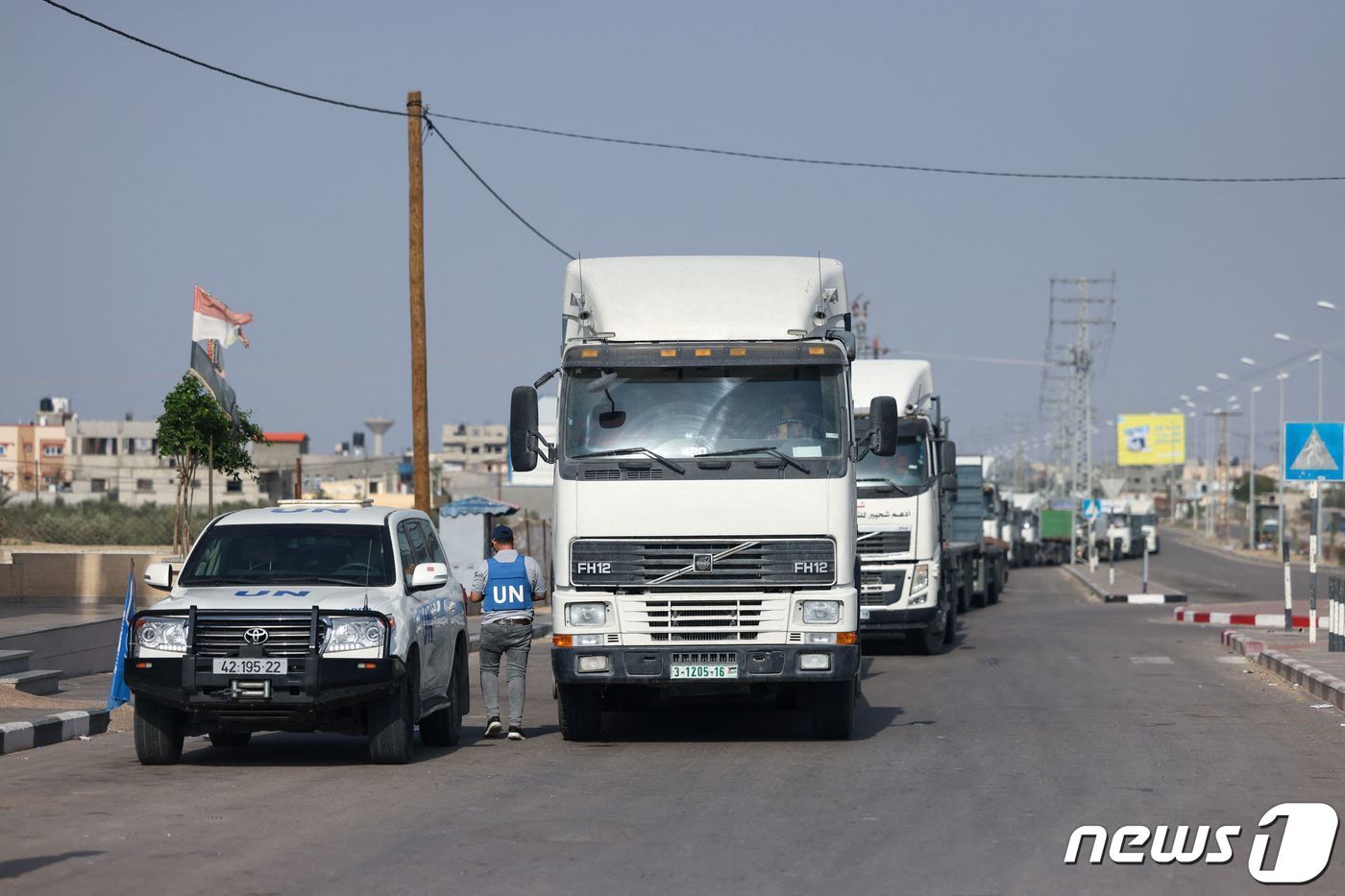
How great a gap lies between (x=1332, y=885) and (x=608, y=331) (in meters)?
7.51

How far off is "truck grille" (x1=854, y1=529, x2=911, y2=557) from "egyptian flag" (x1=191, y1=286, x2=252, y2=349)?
35.7 ft

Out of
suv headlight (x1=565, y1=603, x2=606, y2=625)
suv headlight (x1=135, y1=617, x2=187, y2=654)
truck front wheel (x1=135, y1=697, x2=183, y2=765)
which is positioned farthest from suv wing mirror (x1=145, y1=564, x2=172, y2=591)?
suv headlight (x1=565, y1=603, x2=606, y2=625)

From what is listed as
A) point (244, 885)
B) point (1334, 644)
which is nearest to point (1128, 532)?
point (1334, 644)

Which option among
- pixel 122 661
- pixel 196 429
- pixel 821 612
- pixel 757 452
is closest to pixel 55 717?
pixel 122 661

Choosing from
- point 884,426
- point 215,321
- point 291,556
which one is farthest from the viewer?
point 215,321

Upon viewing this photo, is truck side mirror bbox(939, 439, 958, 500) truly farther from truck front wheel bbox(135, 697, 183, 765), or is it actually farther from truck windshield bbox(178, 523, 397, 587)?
truck front wheel bbox(135, 697, 183, 765)

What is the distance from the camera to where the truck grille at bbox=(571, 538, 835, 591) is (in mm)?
13016

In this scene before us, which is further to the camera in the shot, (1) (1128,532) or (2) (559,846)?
(1) (1128,532)

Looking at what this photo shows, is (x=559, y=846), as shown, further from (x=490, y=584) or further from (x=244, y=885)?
(x=490, y=584)

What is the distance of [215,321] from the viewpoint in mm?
27188

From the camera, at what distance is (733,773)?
1175cm

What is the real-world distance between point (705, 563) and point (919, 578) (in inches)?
413

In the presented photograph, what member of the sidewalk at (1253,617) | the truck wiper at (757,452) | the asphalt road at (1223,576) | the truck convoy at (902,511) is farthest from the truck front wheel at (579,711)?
the asphalt road at (1223,576)

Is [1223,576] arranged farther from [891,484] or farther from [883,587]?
[891,484]
